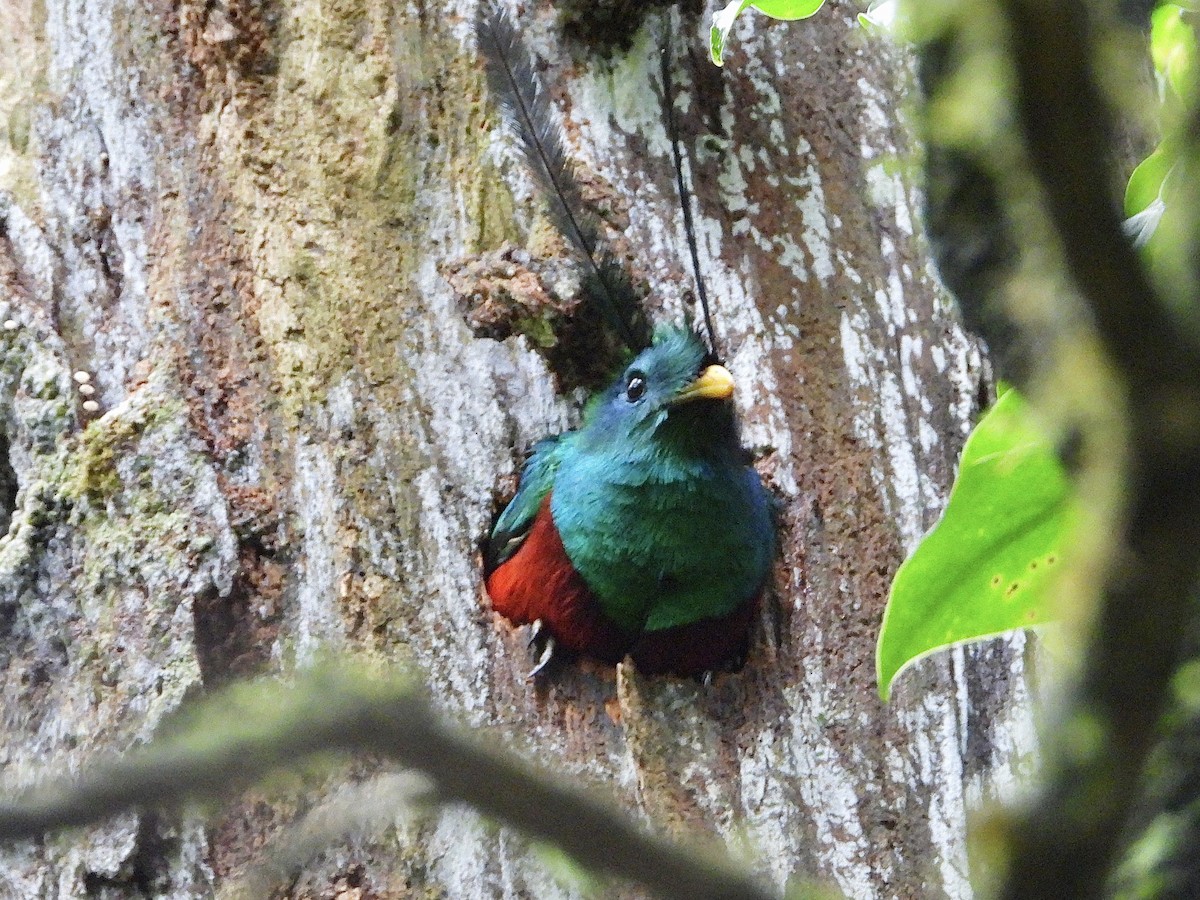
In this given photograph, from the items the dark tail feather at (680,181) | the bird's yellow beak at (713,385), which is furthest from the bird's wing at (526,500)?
the dark tail feather at (680,181)

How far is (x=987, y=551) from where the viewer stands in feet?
3.81

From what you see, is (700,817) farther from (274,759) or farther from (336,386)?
(274,759)

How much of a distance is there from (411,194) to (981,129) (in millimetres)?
2130

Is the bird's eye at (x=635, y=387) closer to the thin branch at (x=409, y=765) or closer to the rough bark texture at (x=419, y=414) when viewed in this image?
the rough bark texture at (x=419, y=414)

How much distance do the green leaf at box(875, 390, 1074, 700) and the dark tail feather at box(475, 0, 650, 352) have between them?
1201mm

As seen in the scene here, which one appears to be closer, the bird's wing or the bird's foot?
the bird's foot

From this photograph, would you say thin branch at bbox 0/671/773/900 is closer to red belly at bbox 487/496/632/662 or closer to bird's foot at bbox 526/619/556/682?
bird's foot at bbox 526/619/556/682

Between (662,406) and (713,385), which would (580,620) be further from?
(713,385)

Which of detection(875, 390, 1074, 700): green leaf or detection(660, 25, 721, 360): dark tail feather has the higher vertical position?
detection(660, 25, 721, 360): dark tail feather

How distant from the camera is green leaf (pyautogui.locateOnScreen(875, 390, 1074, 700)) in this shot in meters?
1.10

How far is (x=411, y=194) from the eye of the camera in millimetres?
2439

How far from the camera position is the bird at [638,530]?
253 centimetres

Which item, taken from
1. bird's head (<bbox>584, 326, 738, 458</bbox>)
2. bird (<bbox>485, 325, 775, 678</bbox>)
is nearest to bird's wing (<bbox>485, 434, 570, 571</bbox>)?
bird (<bbox>485, 325, 775, 678</bbox>)

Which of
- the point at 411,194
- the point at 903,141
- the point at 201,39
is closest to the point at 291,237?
the point at 411,194
